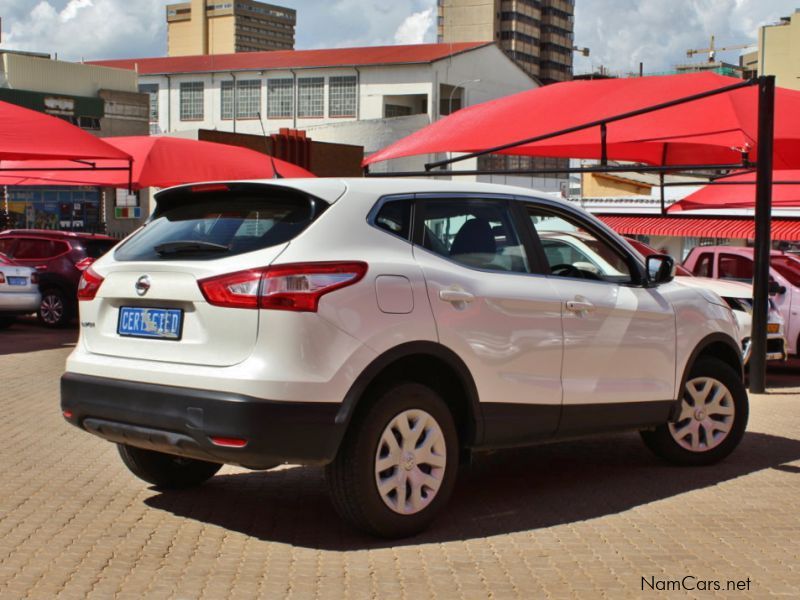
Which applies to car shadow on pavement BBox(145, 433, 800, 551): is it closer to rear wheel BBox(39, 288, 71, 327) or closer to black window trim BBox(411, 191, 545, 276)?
black window trim BBox(411, 191, 545, 276)

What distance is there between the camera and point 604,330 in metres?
6.91

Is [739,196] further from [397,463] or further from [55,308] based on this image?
[397,463]

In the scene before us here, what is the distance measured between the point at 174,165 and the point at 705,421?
14606 millimetres

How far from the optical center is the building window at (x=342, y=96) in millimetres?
85625

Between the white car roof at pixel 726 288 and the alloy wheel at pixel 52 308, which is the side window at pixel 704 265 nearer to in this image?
the white car roof at pixel 726 288

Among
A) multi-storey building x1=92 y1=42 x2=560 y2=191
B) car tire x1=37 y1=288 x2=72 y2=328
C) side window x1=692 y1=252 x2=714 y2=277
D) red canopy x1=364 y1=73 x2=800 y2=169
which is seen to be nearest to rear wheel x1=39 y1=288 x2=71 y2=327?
car tire x1=37 y1=288 x2=72 y2=328

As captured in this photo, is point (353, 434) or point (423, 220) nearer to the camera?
point (353, 434)

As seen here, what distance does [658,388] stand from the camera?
7367mm

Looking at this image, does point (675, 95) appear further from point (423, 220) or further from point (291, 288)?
point (291, 288)

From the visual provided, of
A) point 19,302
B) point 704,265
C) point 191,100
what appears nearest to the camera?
point 704,265

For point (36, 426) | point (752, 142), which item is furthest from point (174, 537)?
point (752, 142)


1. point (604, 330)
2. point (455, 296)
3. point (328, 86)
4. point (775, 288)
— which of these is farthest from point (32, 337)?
point (328, 86)

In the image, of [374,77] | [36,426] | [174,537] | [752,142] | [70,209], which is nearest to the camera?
[174,537]

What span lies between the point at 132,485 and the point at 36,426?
106 inches
